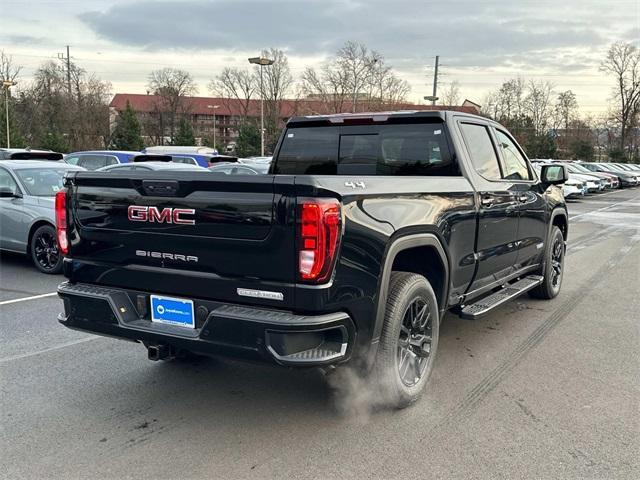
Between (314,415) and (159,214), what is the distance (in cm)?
161

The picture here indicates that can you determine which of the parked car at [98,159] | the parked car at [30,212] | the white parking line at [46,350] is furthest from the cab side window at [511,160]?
the parked car at [98,159]

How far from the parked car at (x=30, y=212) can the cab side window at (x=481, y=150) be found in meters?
5.91

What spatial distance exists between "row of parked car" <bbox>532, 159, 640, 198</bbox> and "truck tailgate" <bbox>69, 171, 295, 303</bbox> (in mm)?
17495

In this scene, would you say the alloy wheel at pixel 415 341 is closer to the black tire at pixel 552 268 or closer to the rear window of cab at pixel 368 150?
the rear window of cab at pixel 368 150

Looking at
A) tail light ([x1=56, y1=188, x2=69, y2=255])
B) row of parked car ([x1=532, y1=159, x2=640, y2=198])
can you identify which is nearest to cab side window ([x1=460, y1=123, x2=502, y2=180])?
tail light ([x1=56, y1=188, x2=69, y2=255])

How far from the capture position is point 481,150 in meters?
5.22

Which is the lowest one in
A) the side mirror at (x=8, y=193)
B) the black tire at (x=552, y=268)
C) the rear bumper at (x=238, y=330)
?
the black tire at (x=552, y=268)

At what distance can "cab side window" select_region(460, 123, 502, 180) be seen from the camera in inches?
197

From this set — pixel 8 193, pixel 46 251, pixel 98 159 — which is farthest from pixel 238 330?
pixel 98 159

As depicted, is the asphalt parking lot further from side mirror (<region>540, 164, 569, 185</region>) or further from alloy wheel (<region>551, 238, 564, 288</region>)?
side mirror (<region>540, 164, 569, 185</region>)

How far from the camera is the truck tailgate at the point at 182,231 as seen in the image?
10.4 feet

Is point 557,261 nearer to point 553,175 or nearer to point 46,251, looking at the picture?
point 553,175

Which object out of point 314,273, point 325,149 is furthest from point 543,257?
point 314,273

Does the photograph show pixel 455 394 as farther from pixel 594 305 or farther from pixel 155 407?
pixel 594 305
